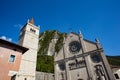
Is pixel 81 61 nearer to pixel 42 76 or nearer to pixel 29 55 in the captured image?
pixel 42 76

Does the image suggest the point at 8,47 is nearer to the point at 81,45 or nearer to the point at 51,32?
the point at 81,45

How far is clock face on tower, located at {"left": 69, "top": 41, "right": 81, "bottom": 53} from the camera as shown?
Result: 81.3 ft

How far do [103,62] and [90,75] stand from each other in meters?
3.55

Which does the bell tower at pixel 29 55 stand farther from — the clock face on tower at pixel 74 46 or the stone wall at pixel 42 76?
the clock face on tower at pixel 74 46

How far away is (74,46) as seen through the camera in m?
25.8

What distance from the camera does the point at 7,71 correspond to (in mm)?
12406

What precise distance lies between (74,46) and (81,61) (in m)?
4.50

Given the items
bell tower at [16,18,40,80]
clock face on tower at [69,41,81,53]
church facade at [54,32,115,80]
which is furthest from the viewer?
clock face on tower at [69,41,81,53]

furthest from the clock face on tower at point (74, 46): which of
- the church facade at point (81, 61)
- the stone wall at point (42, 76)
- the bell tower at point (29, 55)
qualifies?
the stone wall at point (42, 76)

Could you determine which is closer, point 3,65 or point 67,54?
point 3,65

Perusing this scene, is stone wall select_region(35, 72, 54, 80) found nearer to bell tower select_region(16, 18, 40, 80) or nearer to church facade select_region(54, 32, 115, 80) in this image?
bell tower select_region(16, 18, 40, 80)

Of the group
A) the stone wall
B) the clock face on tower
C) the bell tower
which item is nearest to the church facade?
the clock face on tower

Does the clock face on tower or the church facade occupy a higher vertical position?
the clock face on tower

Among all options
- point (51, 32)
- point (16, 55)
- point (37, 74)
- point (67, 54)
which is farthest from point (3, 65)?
point (51, 32)
